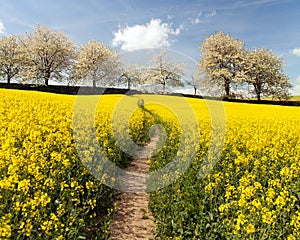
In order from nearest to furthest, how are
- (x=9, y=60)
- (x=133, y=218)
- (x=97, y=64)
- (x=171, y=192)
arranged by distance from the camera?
(x=171, y=192)
(x=133, y=218)
(x=9, y=60)
(x=97, y=64)

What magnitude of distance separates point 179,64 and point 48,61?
25.5 metres

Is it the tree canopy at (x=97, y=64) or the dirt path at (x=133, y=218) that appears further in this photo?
the tree canopy at (x=97, y=64)

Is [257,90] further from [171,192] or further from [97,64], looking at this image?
[171,192]

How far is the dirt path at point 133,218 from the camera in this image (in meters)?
6.16

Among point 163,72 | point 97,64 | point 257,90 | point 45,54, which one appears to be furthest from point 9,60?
point 257,90

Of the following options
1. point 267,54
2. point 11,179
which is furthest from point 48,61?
point 11,179

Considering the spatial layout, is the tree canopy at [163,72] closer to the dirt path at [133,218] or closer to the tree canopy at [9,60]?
the tree canopy at [9,60]

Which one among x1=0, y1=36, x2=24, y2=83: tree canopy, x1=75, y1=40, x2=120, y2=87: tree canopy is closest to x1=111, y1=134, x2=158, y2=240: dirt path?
x1=75, y1=40, x2=120, y2=87: tree canopy

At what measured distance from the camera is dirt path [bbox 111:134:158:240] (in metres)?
6.16

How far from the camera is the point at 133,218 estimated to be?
6.95 meters

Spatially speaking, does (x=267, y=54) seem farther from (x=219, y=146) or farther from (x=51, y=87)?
(x=219, y=146)

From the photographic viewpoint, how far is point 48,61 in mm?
53812

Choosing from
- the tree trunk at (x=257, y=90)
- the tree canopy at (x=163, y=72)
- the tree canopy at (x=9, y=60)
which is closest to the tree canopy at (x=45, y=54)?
the tree canopy at (x=9, y=60)

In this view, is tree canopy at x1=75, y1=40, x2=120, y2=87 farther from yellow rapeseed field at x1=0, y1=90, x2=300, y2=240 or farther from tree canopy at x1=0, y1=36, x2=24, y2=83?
yellow rapeseed field at x1=0, y1=90, x2=300, y2=240
